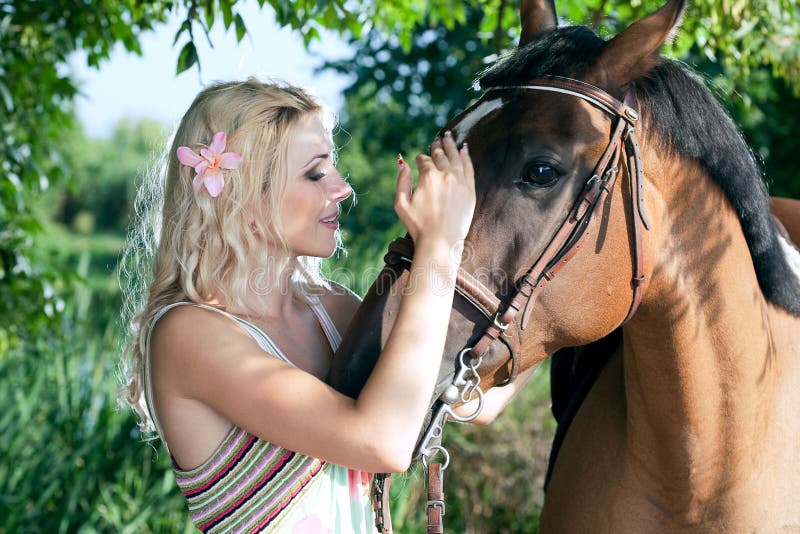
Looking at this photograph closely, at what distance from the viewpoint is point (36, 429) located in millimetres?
4094

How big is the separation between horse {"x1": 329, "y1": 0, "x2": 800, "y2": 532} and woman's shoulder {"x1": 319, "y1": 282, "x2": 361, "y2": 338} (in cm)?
47

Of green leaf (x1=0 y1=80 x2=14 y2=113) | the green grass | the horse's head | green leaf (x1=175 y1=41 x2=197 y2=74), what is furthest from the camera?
the green grass

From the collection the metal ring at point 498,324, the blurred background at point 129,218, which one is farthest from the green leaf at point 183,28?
the metal ring at point 498,324

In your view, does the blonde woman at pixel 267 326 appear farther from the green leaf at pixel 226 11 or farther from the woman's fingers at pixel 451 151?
the green leaf at pixel 226 11

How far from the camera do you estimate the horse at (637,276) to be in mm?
1601

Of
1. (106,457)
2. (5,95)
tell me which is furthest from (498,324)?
(106,457)

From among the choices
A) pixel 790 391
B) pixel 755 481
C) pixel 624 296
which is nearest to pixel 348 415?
pixel 624 296

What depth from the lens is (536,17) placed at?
6.83 ft

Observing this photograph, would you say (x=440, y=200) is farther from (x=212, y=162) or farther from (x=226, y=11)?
(x=226, y=11)

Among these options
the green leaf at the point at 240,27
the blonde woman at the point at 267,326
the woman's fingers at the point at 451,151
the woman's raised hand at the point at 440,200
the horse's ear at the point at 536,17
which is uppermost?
the horse's ear at the point at 536,17

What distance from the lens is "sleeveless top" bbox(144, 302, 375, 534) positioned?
5.35 ft

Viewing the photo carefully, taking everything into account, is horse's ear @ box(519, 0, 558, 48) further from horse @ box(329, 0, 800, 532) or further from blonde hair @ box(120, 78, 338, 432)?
blonde hair @ box(120, 78, 338, 432)

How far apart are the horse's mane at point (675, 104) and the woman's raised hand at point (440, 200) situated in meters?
0.28

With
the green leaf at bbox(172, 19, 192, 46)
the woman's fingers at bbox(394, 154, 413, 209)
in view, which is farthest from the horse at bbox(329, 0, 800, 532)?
the green leaf at bbox(172, 19, 192, 46)
